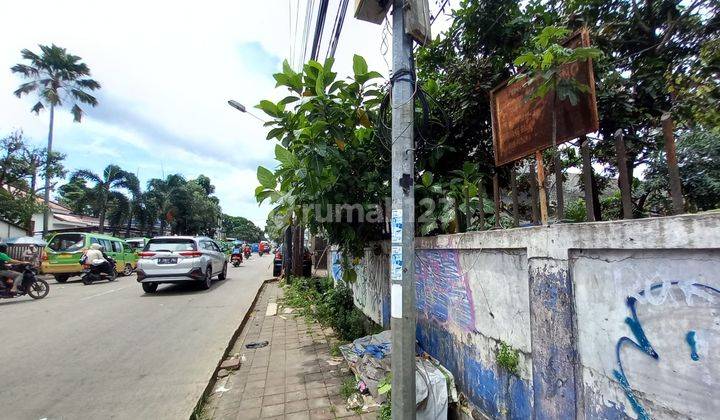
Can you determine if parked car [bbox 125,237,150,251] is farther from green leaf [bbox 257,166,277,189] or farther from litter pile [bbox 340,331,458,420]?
litter pile [bbox 340,331,458,420]

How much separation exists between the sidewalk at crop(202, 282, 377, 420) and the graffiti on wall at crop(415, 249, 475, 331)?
46.5 inches

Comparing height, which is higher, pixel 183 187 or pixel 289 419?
pixel 183 187

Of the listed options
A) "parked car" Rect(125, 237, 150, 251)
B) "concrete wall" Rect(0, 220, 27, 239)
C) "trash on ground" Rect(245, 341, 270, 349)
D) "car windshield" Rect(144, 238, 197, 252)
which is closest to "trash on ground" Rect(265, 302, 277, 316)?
"trash on ground" Rect(245, 341, 270, 349)

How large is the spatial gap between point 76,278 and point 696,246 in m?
20.0

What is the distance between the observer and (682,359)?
163 cm

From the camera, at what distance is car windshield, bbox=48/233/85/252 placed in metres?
14.1

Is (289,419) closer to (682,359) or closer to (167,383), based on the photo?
(167,383)

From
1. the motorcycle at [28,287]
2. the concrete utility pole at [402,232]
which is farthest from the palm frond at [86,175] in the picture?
the concrete utility pole at [402,232]

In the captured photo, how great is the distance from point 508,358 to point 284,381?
2662 mm

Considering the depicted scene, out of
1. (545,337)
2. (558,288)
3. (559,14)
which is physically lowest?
(545,337)

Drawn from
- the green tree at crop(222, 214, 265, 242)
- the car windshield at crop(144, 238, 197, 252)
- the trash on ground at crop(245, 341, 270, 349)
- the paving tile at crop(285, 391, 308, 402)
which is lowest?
the paving tile at crop(285, 391, 308, 402)

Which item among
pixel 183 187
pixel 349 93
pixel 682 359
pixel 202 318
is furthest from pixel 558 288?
pixel 183 187

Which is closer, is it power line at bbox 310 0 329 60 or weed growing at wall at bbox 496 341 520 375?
weed growing at wall at bbox 496 341 520 375

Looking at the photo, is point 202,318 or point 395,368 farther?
point 202,318
